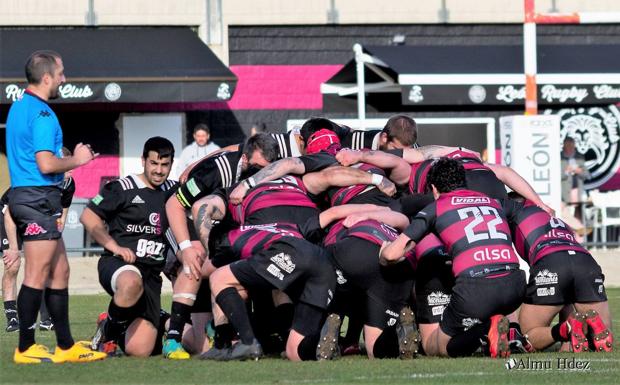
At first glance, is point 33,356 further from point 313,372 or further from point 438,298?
point 438,298

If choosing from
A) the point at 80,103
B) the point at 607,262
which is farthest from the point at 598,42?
the point at 80,103

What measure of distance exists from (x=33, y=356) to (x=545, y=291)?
3519mm

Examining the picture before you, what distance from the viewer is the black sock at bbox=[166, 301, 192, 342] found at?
9.16 meters

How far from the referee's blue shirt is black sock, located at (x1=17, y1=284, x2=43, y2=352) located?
0.68 m

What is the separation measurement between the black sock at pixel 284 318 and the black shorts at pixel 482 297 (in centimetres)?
127

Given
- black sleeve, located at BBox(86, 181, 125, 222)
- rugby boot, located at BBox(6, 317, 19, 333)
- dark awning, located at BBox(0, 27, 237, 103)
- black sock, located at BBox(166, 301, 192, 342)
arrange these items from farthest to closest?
dark awning, located at BBox(0, 27, 237, 103), rugby boot, located at BBox(6, 317, 19, 333), black sleeve, located at BBox(86, 181, 125, 222), black sock, located at BBox(166, 301, 192, 342)

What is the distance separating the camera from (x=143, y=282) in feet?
31.8

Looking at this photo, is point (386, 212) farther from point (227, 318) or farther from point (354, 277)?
point (227, 318)

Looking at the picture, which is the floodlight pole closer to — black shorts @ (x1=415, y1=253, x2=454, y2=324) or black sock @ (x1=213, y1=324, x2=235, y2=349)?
black shorts @ (x1=415, y1=253, x2=454, y2=324)

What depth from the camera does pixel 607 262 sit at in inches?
722

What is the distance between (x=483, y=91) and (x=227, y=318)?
42.7 ft

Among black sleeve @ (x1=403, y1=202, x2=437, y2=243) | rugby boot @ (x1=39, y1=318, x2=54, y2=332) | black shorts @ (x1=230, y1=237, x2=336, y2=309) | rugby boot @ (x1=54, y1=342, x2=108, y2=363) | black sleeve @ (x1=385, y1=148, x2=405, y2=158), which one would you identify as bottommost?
rugby boot @ (x1=39, y1=318, x2=54, y2=332)

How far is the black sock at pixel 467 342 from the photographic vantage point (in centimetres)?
865

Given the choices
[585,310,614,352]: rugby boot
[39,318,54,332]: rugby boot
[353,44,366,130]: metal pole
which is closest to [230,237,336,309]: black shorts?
[585,310,614,352]: rugby boot
